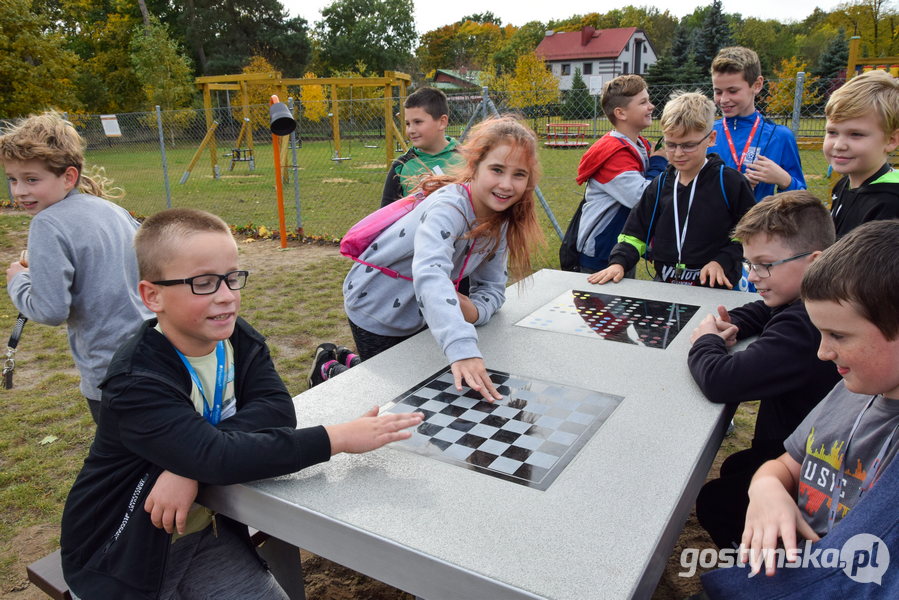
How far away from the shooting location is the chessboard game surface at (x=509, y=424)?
4.44 ft

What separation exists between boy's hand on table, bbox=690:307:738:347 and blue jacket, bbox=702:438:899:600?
2.99 feet

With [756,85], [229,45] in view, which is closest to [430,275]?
[756,85]

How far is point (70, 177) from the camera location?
2371mm

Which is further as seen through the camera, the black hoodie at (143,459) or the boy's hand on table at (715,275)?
the boy's hand on table at (715,275)

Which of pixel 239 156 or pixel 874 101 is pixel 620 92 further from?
pixel 239 156

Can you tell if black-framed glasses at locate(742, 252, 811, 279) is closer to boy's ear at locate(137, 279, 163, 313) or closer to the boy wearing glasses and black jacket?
the boy wearing glasses and black jacket

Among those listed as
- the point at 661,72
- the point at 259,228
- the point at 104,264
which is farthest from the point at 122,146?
the point at 661,72

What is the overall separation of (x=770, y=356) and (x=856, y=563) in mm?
712

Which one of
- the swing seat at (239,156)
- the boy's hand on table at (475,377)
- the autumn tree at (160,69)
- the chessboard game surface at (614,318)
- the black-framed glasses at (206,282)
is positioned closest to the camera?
the black-framed glasses at (206,282)

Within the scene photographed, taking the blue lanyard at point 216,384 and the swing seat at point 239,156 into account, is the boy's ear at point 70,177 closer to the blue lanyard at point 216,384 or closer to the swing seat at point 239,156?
the blue lanyard at point 216,384

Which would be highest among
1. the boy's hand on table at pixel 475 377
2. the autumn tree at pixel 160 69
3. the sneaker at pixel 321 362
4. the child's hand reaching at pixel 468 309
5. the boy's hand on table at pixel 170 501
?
the autumn tree at pixel 160 69

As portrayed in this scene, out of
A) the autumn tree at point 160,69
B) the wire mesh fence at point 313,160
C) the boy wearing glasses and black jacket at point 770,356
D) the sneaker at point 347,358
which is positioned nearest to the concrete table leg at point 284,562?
the sneaker at point 347,358

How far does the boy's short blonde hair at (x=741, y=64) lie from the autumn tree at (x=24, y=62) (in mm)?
17253

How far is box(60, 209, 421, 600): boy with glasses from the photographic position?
4.36 feet
